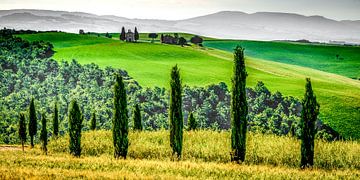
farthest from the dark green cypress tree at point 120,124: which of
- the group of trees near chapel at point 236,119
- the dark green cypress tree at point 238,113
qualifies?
the dark green cypress tree at point 238,113

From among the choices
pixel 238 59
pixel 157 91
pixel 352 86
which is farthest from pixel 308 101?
pixel 352 86

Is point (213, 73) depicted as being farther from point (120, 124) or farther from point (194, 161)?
point (194, 161)

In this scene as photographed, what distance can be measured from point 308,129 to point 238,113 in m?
4.28

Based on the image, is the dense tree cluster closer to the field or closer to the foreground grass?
the foreground grass

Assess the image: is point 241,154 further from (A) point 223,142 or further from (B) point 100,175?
(B) point 100,175

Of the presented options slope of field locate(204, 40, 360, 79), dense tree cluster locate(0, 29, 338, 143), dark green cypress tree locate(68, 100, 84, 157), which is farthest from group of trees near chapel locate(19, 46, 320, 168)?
slope of field locate(204, 40, 360, 79)

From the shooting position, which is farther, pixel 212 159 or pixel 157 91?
pixel 157 91

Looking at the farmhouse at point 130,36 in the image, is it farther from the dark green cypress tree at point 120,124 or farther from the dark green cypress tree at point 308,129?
the dark green cypress tree at point 308,129

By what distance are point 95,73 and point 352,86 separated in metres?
52.7

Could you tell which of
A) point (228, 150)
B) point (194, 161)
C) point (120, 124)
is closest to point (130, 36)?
point (120, 124)

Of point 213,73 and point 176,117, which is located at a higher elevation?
point 176,117

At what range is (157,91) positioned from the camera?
3209 inches

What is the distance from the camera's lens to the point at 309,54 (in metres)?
141

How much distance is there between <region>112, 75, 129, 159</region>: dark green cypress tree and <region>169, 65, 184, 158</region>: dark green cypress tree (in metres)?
3.18
